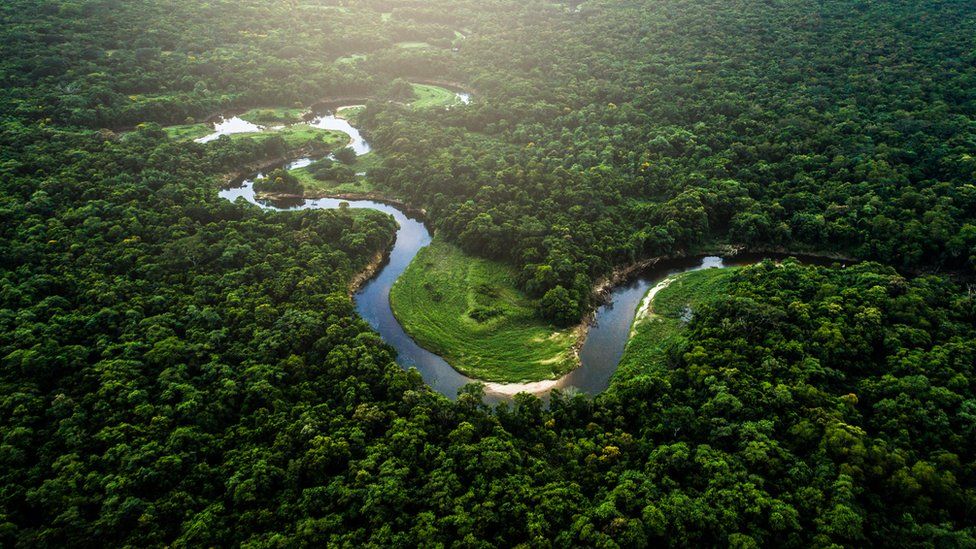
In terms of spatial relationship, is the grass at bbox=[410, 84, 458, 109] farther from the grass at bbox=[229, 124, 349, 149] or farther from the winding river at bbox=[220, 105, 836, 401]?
the winding river at bbox=[220, 105, 836, 401]

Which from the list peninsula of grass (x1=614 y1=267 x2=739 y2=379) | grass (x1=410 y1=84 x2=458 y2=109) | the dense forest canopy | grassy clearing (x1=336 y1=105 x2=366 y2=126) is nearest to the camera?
the dense forest canopy

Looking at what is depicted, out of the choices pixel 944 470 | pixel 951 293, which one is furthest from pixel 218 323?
pixel 951 293

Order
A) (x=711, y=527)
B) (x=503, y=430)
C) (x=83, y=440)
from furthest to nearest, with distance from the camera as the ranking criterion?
(x=503, y=430) < (x=83, y=440) < (x=711, y=527)

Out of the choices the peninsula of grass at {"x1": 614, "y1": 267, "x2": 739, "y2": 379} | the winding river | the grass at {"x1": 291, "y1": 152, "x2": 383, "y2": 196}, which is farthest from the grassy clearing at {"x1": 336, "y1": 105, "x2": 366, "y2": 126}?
the peninsula of grass at {"x1": 614, "y1": 267, "x2": 739, "y2": 379}

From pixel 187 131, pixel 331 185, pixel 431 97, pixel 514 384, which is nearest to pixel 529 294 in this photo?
pixel 514 384

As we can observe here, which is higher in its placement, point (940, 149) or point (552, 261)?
point (940, 149)

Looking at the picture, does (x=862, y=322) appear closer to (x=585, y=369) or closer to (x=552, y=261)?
(x=585, y=369)

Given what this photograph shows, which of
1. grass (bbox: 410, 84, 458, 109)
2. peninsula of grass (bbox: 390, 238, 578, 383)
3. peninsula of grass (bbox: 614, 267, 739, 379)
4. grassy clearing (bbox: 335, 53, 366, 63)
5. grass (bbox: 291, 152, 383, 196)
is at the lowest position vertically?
grass (bbox: 291, 152, 383, 196)

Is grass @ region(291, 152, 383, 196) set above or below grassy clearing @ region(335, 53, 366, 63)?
below
